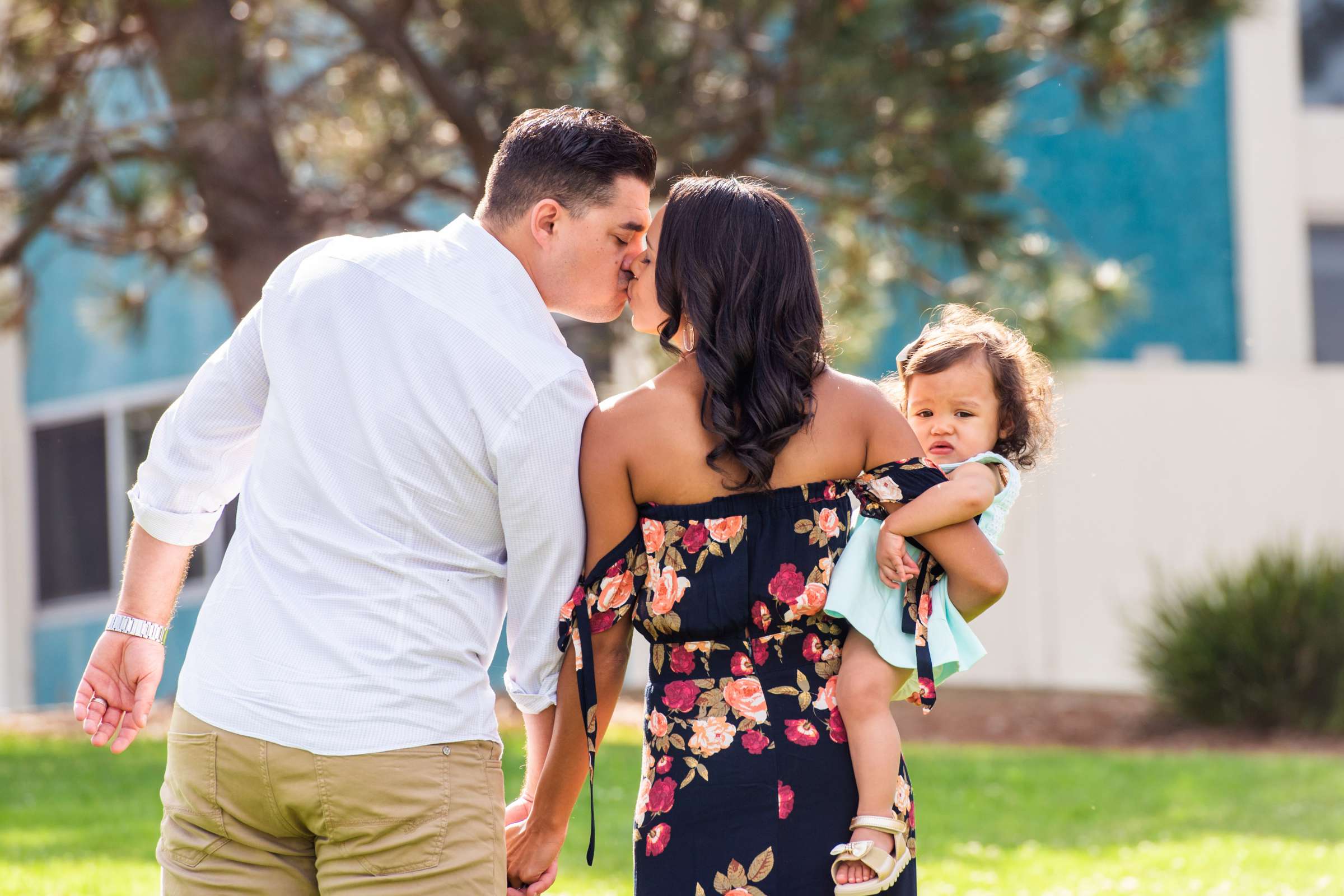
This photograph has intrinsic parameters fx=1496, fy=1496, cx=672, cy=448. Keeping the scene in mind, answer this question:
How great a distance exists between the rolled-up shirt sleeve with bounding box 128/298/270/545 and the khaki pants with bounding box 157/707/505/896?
420 millimetres

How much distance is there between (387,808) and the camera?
85.9 inches

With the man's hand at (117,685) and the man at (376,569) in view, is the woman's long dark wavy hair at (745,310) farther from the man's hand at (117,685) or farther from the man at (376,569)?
the man's hand at (117,685)

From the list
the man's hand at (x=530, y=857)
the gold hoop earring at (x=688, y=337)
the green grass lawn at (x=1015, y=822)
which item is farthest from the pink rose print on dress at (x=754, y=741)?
the green grass lawn at (x=1015, y=822)

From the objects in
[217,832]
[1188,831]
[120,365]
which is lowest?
[1188,831]

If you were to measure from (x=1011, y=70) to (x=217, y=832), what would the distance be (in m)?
7.19

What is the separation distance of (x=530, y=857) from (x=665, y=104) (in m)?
5.94

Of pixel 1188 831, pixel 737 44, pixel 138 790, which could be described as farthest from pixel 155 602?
pixel 737 44

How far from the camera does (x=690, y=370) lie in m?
2.45

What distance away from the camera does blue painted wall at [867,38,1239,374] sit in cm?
1448

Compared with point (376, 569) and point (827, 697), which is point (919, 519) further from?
point (376, 569)

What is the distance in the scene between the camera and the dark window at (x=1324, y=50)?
15039 mm

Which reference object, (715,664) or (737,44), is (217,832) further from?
(737,44)

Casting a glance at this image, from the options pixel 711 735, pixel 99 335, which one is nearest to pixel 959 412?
pixel 711 735

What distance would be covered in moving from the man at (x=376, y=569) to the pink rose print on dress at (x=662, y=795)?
250 millimetres
